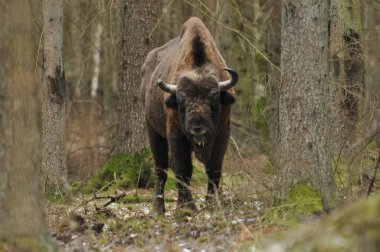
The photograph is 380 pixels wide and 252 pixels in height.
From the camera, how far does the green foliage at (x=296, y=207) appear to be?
8.67 meters

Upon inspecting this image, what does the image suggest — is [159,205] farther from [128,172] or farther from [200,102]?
[128,172]

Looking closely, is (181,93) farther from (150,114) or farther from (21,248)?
(21,248)

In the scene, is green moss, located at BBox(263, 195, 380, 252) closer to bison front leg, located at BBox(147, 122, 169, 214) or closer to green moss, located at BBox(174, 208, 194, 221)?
green moss, located at BBox(174, 208, 194, 221)

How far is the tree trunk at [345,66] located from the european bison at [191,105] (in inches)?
67.3

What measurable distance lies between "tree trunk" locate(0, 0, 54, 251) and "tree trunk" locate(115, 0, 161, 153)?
305 inches

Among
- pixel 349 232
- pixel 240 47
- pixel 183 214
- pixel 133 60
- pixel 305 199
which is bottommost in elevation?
pixel 183 214

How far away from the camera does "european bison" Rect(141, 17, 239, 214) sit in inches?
444

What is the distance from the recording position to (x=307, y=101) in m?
9.20

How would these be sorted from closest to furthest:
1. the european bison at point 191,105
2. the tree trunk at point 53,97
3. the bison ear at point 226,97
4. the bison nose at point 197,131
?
the bison nose at point 197,131, the european bison at point 191,105, the bison ear at point 226,97, the tree trunk at point 53,97

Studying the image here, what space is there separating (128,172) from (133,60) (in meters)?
2.08

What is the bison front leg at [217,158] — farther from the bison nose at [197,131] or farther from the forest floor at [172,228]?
the bison nose at [197,131]

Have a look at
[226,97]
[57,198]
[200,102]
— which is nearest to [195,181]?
[57,198]

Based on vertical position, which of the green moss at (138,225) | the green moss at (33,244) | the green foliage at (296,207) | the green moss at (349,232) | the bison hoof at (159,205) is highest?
the green moss at (349,232)

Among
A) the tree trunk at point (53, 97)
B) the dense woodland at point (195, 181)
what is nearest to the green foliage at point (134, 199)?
the dense woodland at point (195, 181)
